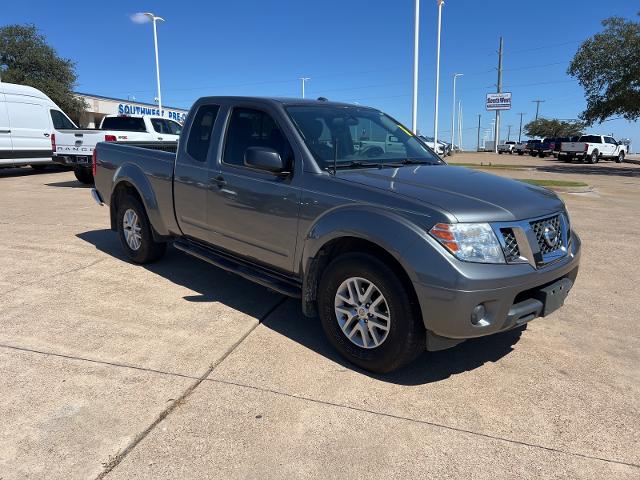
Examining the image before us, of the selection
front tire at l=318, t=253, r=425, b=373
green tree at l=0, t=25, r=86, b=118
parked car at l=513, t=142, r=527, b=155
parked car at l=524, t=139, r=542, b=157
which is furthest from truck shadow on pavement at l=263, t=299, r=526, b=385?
parked car at l=513, t=142, r=527, b=155

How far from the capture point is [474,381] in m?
3.43

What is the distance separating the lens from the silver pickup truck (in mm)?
3037

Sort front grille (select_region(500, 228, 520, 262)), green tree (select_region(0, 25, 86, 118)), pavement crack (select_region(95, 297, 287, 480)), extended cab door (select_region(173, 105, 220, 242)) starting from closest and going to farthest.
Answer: pavement crack (select_region(95, 297, 287, 480)) → front grille (select_region(500, 228, 520, 262)) → extended cab door (select_region(173, 105, 220, 242)) → green tree (select_region(0, 25, 86, 118))

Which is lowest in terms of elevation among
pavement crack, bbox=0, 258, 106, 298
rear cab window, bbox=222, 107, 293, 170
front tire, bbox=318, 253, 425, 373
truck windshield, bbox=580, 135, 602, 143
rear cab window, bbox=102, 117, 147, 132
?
pavement crack, bbox=0, 258, 106, 298

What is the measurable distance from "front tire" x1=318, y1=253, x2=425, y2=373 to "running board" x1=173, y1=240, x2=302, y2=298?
0.37 m

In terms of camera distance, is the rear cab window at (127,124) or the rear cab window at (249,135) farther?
the rear cab window at (127,124)

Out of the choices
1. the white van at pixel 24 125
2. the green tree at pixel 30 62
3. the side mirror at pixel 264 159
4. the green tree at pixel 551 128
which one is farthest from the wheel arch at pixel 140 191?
the green tree at pixel 551 128

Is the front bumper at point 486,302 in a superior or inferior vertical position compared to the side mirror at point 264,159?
inferior

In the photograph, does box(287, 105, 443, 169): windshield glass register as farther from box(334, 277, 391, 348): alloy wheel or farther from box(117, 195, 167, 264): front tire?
box(117, 195, 167, 264): front tire

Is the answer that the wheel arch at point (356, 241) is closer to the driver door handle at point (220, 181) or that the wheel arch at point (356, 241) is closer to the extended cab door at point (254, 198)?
the extended cab door at point (254, 198)

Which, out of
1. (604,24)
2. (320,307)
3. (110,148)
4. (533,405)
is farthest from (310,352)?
(604,24)

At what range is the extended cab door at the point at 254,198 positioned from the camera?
392 centimetres

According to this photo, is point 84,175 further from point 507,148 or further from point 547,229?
point 507,148

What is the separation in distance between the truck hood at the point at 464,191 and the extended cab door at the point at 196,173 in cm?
153
